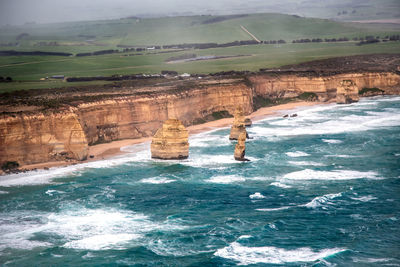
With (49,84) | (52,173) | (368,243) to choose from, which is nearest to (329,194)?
(368,243)

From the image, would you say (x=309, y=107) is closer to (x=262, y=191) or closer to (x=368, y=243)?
(x=262, y=191)

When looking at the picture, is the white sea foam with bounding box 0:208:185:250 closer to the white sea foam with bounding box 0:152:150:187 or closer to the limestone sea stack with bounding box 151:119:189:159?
the white sea foam with bounding box 0:152:150:187

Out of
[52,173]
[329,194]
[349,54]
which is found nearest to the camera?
[329,194]

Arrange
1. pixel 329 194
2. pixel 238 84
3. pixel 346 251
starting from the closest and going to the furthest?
pixel 346 251, pixel 329 194, pixel 238 84

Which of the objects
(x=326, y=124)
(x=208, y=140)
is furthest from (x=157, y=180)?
(x=326, y=124)

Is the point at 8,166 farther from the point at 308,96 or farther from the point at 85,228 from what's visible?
the point at 308,96

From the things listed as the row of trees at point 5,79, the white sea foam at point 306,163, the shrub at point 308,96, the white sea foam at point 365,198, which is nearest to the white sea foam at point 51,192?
the white sea foam at point 306,163
